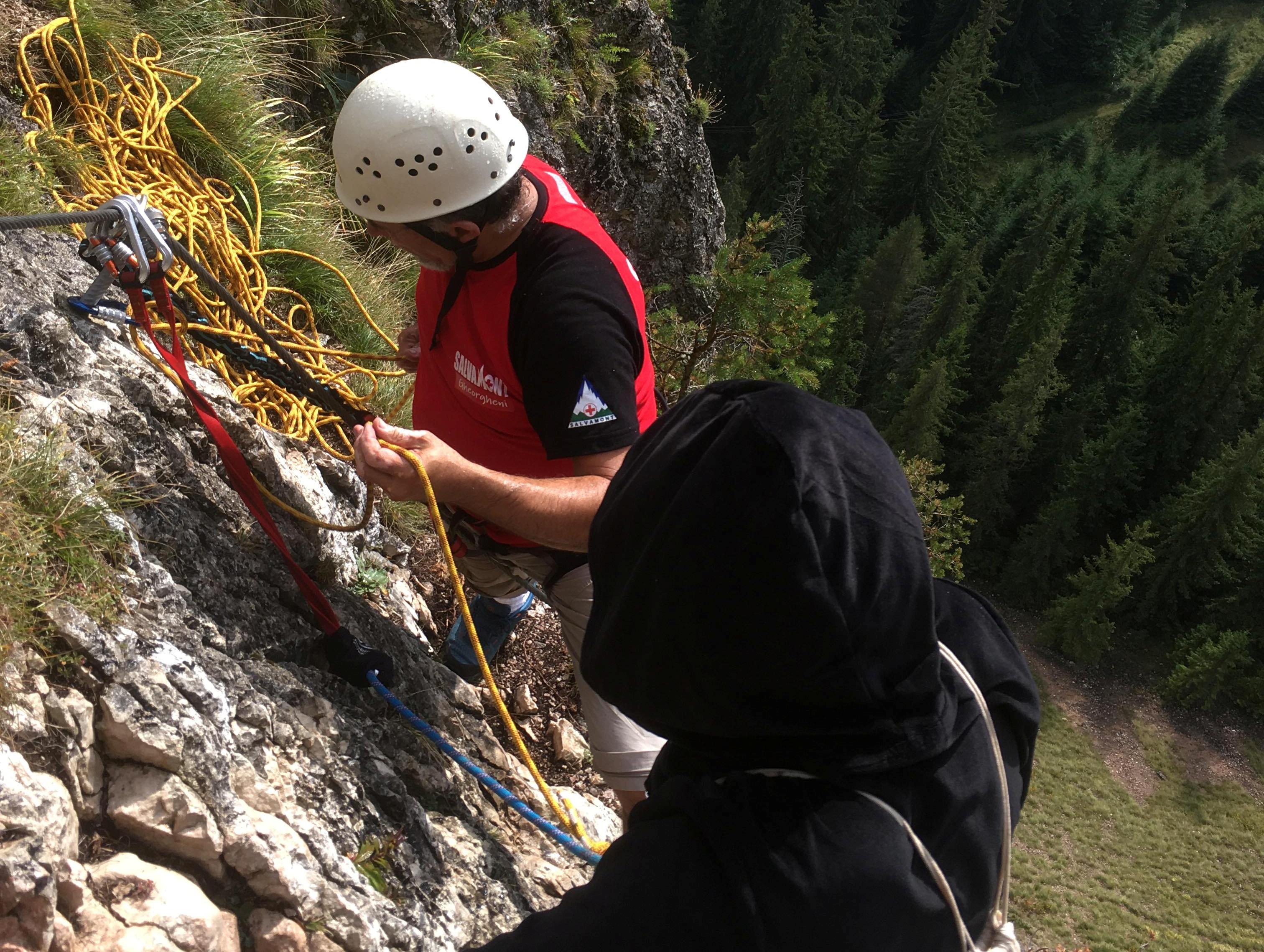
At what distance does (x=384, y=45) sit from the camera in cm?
669

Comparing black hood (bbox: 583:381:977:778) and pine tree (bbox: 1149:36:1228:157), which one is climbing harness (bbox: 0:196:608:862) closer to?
black hood (bbox: 583:381:977:778)

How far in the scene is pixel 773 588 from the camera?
1.03 metres

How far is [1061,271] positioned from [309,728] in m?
53.1

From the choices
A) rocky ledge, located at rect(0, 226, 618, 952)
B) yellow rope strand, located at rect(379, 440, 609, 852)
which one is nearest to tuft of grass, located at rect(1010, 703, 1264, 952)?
yellow rope strand, located at rect(379, 440, 609, 852)

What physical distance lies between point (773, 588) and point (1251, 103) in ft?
320

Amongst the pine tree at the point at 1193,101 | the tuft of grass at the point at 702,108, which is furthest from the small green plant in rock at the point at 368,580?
the pine tree at the point at 1193,101

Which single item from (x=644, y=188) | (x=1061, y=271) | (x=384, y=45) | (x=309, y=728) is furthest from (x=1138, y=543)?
(x=309, y=728)

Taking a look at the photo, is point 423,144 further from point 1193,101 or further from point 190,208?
point 1193,101

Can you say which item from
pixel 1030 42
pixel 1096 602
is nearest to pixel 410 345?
pixel 1096 602

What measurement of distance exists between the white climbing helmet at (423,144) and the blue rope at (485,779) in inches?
55.4

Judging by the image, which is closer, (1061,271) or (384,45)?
(384,45)

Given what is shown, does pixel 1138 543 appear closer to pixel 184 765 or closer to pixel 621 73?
pixel 621 73

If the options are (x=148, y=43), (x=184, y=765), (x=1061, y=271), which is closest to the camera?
(x=184, y=765)

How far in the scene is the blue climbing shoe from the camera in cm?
367
